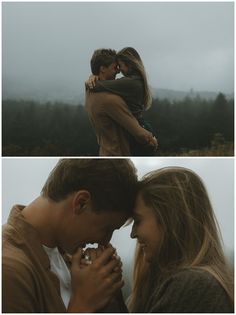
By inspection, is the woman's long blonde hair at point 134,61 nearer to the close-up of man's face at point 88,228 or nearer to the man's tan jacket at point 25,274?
the close-up of man's face at point 88,228

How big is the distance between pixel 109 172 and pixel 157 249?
10.3 inches

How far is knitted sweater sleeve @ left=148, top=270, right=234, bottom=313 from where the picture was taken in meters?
1.29

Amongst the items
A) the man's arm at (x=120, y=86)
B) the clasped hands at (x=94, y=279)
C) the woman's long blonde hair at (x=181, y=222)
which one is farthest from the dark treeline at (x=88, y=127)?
the clasped hands at (x=94, y=279)

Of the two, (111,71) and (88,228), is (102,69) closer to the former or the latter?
(111,71)

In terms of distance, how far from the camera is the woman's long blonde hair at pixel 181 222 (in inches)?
55.5

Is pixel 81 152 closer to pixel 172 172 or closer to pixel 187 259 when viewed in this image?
pixel 172 172

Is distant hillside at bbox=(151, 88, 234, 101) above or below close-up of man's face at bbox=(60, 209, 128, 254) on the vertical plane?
above

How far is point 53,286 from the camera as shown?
1.31 m

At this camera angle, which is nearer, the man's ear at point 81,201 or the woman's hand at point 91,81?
the man's ear at point 81,201

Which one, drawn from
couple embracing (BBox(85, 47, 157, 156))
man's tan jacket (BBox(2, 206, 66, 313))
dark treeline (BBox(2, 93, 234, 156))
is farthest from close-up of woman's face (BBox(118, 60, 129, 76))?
man's tan jacket (BBox(2, 206, 66, 313))

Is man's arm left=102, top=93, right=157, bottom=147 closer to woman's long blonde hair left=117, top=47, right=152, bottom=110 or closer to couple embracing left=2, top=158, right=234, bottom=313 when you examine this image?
woman's long blonde hair left=117, top=47, right=152, bottom=110

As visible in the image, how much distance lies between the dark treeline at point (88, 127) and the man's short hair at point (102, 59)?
0.16 meters

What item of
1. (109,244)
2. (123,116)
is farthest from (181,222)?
(123,116)

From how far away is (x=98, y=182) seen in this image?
1.40 meters
